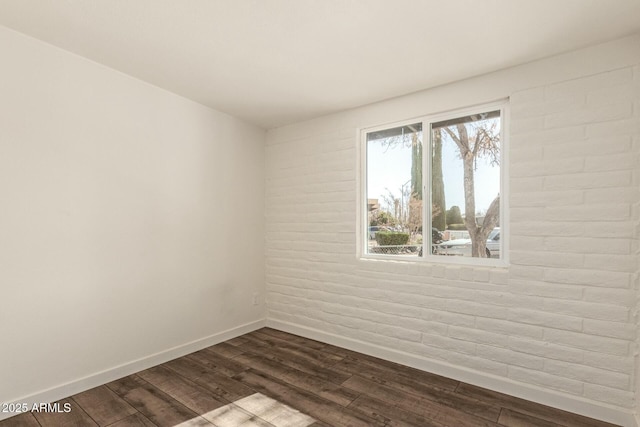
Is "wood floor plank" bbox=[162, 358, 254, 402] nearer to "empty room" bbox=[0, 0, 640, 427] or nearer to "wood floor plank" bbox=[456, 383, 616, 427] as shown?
"empty room" bbox=[0, 0, 640, 427]

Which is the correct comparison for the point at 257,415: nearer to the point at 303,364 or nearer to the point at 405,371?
the point at 303,364

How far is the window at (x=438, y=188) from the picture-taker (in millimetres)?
2557

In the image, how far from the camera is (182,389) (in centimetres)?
238

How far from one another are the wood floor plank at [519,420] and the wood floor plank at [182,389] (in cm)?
177

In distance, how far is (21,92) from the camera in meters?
2.08

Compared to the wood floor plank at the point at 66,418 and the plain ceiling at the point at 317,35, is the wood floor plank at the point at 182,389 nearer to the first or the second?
the wood floor plank at the point at 66,418

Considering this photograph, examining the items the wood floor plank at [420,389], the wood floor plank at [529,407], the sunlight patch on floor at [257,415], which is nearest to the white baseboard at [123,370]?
the sunlight patch on floor at [257,415]

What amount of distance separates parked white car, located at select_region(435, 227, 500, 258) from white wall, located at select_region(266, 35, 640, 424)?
→ 15 cm

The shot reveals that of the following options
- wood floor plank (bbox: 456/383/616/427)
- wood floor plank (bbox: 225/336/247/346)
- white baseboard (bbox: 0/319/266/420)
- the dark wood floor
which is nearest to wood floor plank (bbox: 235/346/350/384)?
the dark wood floor

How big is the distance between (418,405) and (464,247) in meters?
1.22

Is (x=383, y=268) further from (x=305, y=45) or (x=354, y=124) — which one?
(x=305, y=45)

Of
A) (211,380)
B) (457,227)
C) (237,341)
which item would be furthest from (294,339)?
(457,227)

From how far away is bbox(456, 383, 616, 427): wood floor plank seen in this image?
2006 mm

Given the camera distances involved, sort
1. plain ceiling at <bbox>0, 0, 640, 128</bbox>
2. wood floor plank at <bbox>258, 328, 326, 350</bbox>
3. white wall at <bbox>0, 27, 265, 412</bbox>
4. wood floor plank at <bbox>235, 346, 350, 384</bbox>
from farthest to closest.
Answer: wood floor plank at <bbox>258, 328, 326, 350</bbox>
wood floor plank at <bbox>235, 346, 350, 384</bbox>
white wall at <bbox>0, 27, 265, 412</bbox>
plain ceiling at <bbox>0, 0, 640, 128</bbox>
